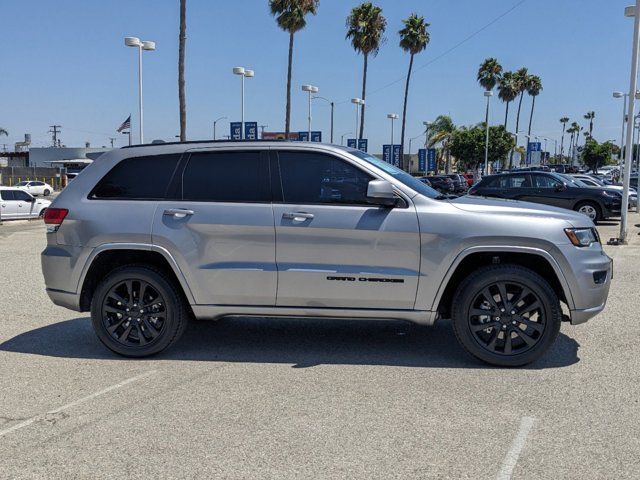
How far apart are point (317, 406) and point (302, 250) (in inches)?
52.2

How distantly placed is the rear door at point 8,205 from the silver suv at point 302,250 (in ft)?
71.6

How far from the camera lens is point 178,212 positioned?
5.27 metres

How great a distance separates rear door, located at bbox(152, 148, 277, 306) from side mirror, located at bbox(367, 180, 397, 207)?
86 centimetres

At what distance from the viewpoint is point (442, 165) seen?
307ft

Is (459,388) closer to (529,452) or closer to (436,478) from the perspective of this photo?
(529,452)

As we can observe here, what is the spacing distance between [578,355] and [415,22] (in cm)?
4849

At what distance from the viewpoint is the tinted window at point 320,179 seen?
5.19 metres

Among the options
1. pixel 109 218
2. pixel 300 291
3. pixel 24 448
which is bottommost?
pixel 24 448

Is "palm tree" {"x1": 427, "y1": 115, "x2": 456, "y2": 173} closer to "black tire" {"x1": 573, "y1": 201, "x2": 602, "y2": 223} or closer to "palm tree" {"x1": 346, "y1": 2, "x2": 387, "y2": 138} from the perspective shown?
"palm tree" {"x1": 346, "y1": 2, "x2": 387, "y2": 138}

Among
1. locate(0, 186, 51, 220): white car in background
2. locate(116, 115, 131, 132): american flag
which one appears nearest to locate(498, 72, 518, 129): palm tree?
locate(116, 115, 131, 132): american flag

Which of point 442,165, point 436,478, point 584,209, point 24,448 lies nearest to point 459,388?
point 436,478

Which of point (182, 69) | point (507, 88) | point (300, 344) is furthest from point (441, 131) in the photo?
point (300, 344)

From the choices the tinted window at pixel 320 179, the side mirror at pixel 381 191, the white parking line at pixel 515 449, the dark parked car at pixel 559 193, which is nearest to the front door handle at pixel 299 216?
the tinted window at pixel 320 179

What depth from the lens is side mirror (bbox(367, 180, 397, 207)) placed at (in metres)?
4.87
